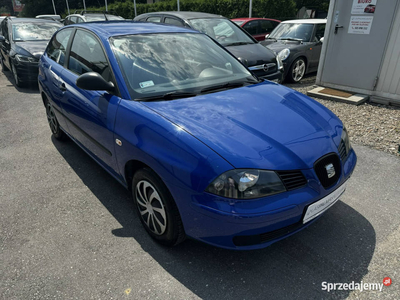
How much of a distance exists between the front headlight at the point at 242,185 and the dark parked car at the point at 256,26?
8.11 metres

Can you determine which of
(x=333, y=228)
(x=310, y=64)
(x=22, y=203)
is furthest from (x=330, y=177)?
(x=310, y=64)

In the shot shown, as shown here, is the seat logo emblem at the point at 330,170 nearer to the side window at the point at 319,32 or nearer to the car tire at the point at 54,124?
the car tire at the point at 54,124

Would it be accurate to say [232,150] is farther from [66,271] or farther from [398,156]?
[398,156]

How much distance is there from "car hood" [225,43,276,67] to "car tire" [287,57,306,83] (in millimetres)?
1399

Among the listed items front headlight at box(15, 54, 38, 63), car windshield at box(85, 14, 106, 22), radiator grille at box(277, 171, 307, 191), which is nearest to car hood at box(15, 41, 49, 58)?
front headlight at box(15, 54, 38, 63)

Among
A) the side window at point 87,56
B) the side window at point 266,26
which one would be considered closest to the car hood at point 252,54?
the side window at point 87,56

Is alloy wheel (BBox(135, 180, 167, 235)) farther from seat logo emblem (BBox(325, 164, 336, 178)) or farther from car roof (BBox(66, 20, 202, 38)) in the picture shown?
car roof (BBox(66, 20, 202, 38))

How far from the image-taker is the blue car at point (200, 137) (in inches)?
76.4

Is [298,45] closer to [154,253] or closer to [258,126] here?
[258,126]

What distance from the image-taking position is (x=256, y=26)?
9.60 metres

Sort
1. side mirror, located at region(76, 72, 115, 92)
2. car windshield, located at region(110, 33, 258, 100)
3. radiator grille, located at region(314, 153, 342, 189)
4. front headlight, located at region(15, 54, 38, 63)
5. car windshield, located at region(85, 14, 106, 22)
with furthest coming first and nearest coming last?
car windshield, located at region(85, 14, 106, 22), front headlight, located at region(15, 54, 38, 63), car windshield, located at region(110, 33, 258, 100), side mirror, located at region(76, 72, 115, 92), radiator grille, located at region(314, 153, 342, 189)

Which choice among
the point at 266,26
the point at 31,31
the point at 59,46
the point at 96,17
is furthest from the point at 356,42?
the point at 96,17

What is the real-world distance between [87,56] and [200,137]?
1.91 meters

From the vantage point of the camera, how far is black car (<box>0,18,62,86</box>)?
7.42m
